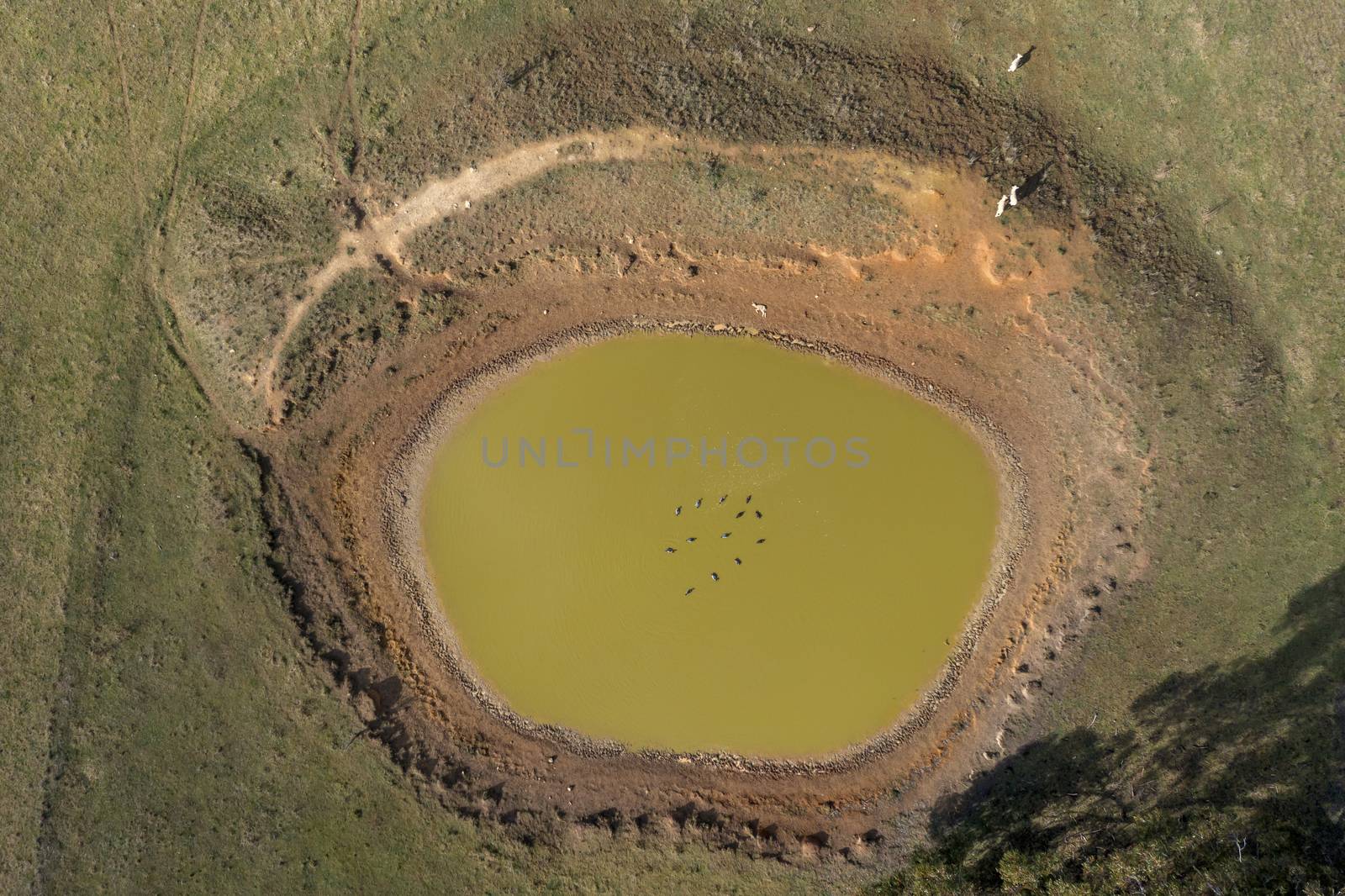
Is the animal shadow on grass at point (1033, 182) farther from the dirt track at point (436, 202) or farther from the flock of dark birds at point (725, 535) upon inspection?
the flock of dark birds at point (725, 535)

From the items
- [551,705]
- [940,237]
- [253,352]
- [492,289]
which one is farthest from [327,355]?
[940,237]

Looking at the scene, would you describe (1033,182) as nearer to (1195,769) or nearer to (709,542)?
(709,542)

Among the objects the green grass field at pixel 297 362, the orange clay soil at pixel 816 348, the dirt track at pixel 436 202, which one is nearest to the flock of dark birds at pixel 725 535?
the orange clay soil at pixel 816 348

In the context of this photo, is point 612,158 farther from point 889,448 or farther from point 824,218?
point 889,448

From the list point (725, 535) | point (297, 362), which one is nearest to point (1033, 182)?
point (725, 535)

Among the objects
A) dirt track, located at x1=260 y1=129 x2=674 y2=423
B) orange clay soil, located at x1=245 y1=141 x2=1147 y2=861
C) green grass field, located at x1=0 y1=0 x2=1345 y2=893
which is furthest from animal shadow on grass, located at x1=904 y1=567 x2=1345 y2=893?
dirt track, located at x1=260 y1=129 x2=674 y2=423

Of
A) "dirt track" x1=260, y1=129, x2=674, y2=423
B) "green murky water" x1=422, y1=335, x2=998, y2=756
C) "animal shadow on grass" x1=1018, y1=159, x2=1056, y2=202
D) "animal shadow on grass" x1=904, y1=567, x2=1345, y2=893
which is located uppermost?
"dirt track" x1=260, y1=129, x2=674, y2=423

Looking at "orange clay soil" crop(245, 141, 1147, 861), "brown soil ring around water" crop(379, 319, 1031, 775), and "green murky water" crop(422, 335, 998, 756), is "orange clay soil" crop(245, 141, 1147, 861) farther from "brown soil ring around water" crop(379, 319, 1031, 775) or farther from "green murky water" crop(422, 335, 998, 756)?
"green murky water" crop(422, 335, 998, 756)
